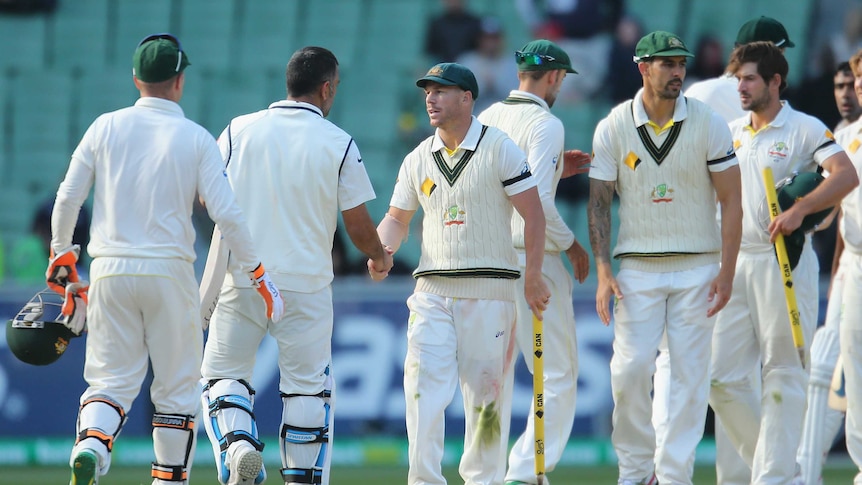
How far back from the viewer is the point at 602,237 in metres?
7.14

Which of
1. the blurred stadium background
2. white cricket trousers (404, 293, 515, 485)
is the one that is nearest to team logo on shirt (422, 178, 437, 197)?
white cricket trousers (404, 293, 515, 485)

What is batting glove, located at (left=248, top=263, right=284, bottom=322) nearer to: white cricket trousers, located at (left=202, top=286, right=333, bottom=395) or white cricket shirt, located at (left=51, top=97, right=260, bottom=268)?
white cricket shirt, located at (left=51, top=97, right=260, bottom=268)

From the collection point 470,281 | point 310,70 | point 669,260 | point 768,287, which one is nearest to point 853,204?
point 768,287

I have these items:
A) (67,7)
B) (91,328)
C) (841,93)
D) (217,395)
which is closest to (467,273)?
(217,395)

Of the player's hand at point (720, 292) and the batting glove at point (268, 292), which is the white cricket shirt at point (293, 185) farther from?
the player's hand at point (720, 292)

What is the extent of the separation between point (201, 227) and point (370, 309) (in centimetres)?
266

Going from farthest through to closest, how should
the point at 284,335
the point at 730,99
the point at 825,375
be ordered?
the point at 825,375 → the point at 730,99 → the point at 284,335

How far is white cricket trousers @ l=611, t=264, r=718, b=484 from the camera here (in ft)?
22.5

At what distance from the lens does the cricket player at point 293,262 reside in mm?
6504

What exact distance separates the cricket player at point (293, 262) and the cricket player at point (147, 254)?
305 mm

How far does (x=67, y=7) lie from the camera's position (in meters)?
14.2

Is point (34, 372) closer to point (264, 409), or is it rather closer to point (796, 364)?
point (264, 409)

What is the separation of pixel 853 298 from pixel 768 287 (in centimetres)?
64

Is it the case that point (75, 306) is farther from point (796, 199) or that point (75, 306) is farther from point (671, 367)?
point (796, 199)
